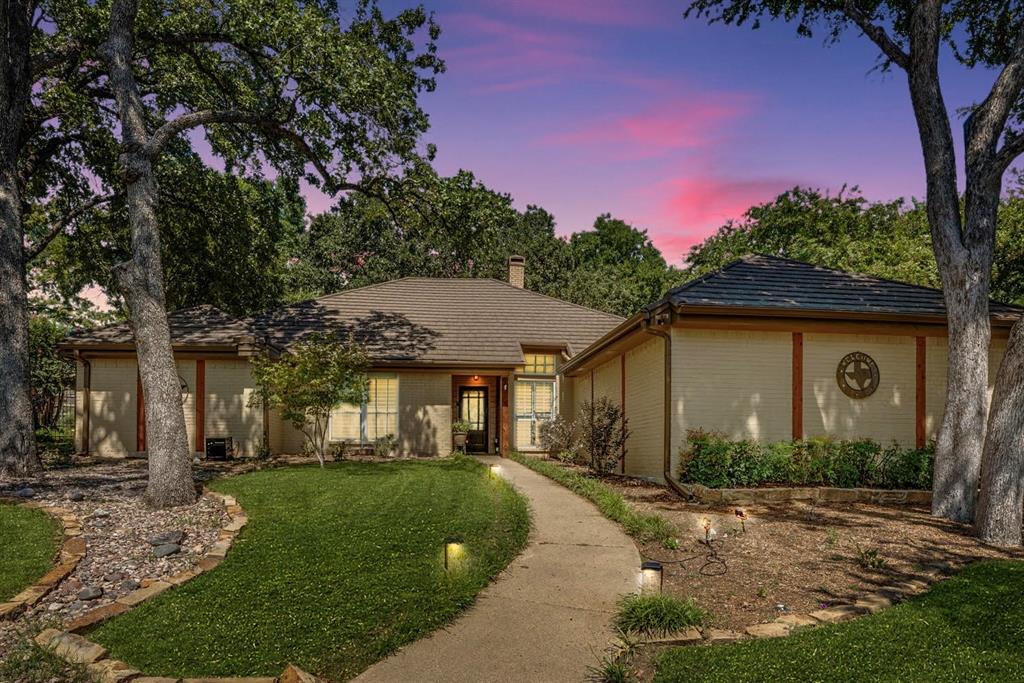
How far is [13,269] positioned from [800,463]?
14141mm

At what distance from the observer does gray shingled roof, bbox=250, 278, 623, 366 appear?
18.1m

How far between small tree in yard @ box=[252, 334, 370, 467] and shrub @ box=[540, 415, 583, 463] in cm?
651

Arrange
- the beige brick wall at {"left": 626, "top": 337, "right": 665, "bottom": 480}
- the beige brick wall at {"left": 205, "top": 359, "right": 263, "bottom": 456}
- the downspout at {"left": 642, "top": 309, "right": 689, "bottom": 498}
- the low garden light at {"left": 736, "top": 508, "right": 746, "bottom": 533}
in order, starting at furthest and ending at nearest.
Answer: the beige brick wall at {"left": 205, "top": 359, "right": 263, "bottom": 456} → the beige brick wall at {"left": 626, "top": 337, "right": 665, "bottom": 480} → the downspout at {"left": 642, "top": 309, "right": 689, "bottom": 498} → the low garden light at {"left": 736, "top": 508, "right": 746, "bottom": 533}

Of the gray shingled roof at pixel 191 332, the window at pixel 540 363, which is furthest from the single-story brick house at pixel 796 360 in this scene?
the gray shingled roof at pixel 191 332

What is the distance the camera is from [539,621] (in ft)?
16.9

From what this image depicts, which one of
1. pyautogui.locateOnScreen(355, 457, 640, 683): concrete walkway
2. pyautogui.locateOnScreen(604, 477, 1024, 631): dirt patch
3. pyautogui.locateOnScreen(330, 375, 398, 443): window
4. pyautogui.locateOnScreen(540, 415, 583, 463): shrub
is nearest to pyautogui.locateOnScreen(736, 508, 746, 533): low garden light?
pyautogui.locateOnScreen(604, 477, 1024, 631): dirt patch

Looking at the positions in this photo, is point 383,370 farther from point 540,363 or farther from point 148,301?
point 148,301

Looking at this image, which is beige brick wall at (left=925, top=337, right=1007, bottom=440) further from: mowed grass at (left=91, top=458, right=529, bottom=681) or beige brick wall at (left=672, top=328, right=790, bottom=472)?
mowed grass at (left=91, top=458, right=529, bottom=681)

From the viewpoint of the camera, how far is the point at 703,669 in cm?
420

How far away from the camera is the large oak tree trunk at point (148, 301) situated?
29.1 ft

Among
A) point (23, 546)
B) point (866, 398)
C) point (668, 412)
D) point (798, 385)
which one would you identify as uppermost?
point (798, 385)

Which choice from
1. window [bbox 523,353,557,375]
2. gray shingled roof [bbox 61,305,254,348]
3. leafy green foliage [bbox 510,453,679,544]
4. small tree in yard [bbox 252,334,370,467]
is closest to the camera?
leafy green foliage [bbox 510,453,679,544]

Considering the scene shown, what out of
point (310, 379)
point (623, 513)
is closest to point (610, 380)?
point (310, 379)

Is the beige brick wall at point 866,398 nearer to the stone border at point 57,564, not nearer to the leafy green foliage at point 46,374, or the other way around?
the stone border at point 57,564
